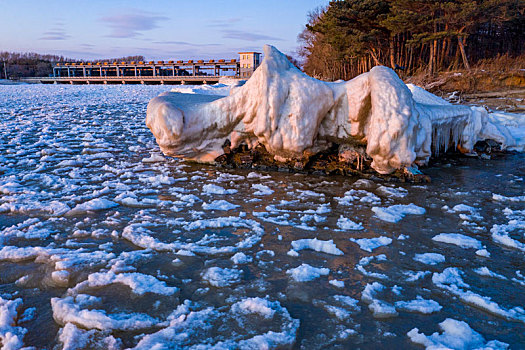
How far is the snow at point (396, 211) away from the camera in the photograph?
190 inches

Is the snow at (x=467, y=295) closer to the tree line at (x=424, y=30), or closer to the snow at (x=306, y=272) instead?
the snow at (x=306, y=272)

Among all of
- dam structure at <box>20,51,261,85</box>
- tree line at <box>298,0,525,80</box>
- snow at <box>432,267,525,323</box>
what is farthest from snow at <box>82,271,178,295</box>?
dam structure at <box>20,51,261,85</box>

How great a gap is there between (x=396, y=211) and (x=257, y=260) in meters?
2.33

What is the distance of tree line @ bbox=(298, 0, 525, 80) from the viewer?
64.9 feet

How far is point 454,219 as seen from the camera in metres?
4.83

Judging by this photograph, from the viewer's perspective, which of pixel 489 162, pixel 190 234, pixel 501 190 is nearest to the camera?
pixel 190 234

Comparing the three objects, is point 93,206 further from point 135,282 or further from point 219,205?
point 135,282

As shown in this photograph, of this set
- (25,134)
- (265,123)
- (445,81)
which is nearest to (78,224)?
(265,123)

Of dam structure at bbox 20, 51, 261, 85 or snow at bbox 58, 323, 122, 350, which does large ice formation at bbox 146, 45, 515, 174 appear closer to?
snow at bbox 58, 323, 122, 350

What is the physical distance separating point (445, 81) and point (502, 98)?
146 inches

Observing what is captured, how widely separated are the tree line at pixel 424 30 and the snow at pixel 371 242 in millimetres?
18901

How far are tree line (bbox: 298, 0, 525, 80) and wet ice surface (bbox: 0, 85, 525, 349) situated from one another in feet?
55.2

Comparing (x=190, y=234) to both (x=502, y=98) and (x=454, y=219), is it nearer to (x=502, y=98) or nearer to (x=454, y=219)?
(x=454, y=219)

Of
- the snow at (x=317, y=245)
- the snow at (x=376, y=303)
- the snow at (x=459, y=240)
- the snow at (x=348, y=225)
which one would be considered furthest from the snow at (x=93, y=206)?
the snow at (x=459, y=240)
